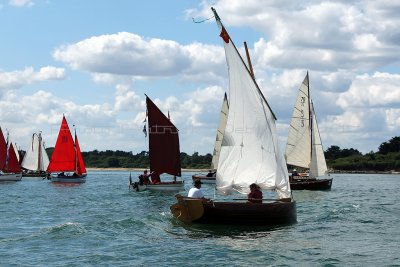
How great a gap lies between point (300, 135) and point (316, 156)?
2795 mm

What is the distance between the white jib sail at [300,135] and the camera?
75.2 metres

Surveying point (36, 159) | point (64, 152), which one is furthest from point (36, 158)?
point (64, 152)

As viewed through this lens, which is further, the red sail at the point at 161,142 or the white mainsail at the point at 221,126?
the white mainsail at the point at 221,126

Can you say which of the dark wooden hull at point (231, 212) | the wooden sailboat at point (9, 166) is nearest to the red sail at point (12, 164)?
the wooden sailboat at point (9, 166)

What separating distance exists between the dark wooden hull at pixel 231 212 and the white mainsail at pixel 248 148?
238cm

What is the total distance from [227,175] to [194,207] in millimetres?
3126

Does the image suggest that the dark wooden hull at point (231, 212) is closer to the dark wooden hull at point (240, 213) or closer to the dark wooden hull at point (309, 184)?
the dark wooden hull at point (240, 213)

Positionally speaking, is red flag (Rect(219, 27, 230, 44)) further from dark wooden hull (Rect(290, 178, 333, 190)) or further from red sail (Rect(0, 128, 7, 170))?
red sail (Rect(0, 128, 7, 170))

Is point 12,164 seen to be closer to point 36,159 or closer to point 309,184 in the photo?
point 36,159

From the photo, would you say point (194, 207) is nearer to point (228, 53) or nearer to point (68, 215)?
point (228, 53)

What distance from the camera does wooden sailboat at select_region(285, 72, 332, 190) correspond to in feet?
245

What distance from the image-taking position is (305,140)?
7531 cm

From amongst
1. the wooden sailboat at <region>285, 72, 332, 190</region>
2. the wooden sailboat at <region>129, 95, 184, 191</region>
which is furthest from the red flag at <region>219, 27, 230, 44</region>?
the wooden sailboat at <region>285, 72, 332, 190</region>

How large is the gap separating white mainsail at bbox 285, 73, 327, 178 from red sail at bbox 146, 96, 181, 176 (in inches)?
531
